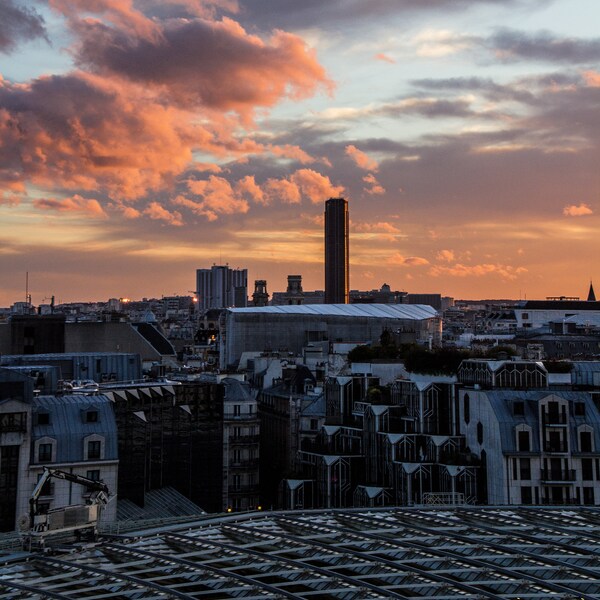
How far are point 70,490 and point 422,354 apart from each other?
32.0 metres

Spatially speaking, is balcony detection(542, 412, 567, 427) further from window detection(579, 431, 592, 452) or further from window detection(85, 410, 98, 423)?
window detection(85, 410, 98, 423)

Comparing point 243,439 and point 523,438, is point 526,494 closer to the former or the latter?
point 523,438

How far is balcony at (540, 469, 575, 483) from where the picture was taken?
241 ft

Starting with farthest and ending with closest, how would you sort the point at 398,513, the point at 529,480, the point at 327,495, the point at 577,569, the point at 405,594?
the point at 327,495 → the point at 529,480 → the point at 398,513 → the point at 577,569 → the point at 405,594

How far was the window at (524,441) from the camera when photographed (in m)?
73.4

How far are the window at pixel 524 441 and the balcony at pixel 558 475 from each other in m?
1.98

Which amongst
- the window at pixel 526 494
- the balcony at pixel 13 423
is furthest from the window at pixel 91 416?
the window at pixel 526 494

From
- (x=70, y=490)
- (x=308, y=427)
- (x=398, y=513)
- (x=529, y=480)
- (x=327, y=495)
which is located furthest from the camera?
(x=308, y=427)

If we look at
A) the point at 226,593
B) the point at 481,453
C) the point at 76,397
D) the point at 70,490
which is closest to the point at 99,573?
the point at 226,593

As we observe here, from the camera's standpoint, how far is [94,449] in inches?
2758

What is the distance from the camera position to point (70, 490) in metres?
67.4

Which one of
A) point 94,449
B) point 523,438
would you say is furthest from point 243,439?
point 523,438

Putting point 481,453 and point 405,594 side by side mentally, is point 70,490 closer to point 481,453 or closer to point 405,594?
point 481,453

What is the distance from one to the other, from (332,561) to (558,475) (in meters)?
44.6
